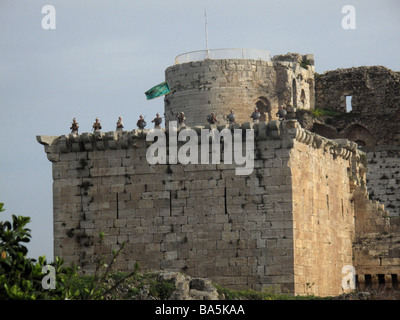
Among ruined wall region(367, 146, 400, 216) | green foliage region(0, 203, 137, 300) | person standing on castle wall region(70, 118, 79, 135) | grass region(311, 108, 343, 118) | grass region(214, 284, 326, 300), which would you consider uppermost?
grass region(311, 108, 343, 118)

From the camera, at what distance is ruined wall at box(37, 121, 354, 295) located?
99.5ft

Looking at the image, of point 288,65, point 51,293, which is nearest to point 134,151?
point 51,293

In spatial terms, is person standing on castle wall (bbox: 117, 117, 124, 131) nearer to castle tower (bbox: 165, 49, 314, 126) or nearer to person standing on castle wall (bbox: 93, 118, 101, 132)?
person standing on castle wall (bbox: 93, 118, 101, 132)

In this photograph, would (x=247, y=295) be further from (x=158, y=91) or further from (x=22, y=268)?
(x=158, y=91)

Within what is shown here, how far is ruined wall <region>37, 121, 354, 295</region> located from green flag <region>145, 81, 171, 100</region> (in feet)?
22.3

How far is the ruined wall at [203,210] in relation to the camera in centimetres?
3031

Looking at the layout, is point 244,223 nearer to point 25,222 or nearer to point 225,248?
point 225,248

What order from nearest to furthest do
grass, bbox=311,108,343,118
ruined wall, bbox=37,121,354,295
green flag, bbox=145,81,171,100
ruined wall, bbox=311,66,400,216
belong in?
ruined wall, bbox=37,121,354,295 < green flag, bbox=145,81,171,100 < ruined wall, bbox=311,66,400,216 < grass, bbox=311,108,343,118

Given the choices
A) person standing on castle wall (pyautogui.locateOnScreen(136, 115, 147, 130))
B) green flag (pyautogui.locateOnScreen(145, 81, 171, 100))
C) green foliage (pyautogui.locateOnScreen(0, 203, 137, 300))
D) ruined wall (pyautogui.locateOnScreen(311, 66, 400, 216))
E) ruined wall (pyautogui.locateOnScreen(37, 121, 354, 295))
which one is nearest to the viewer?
green foliage (pyautogui.locateOnScreen(0, 203, 137, 300))

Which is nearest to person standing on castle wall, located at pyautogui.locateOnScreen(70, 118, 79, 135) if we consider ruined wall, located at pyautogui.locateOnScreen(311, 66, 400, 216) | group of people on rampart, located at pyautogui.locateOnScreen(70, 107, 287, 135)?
group of people on rampart, located at pyautogui.locateOnScreen(70, 107, 287, 135)

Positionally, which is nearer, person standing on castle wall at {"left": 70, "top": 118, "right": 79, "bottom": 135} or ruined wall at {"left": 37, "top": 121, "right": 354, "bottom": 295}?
ruined wall at {"left": 37, "top": 121, "right": 354, "bottom": 295}

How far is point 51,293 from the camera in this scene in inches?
834

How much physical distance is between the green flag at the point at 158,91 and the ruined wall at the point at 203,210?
22.3 feet
